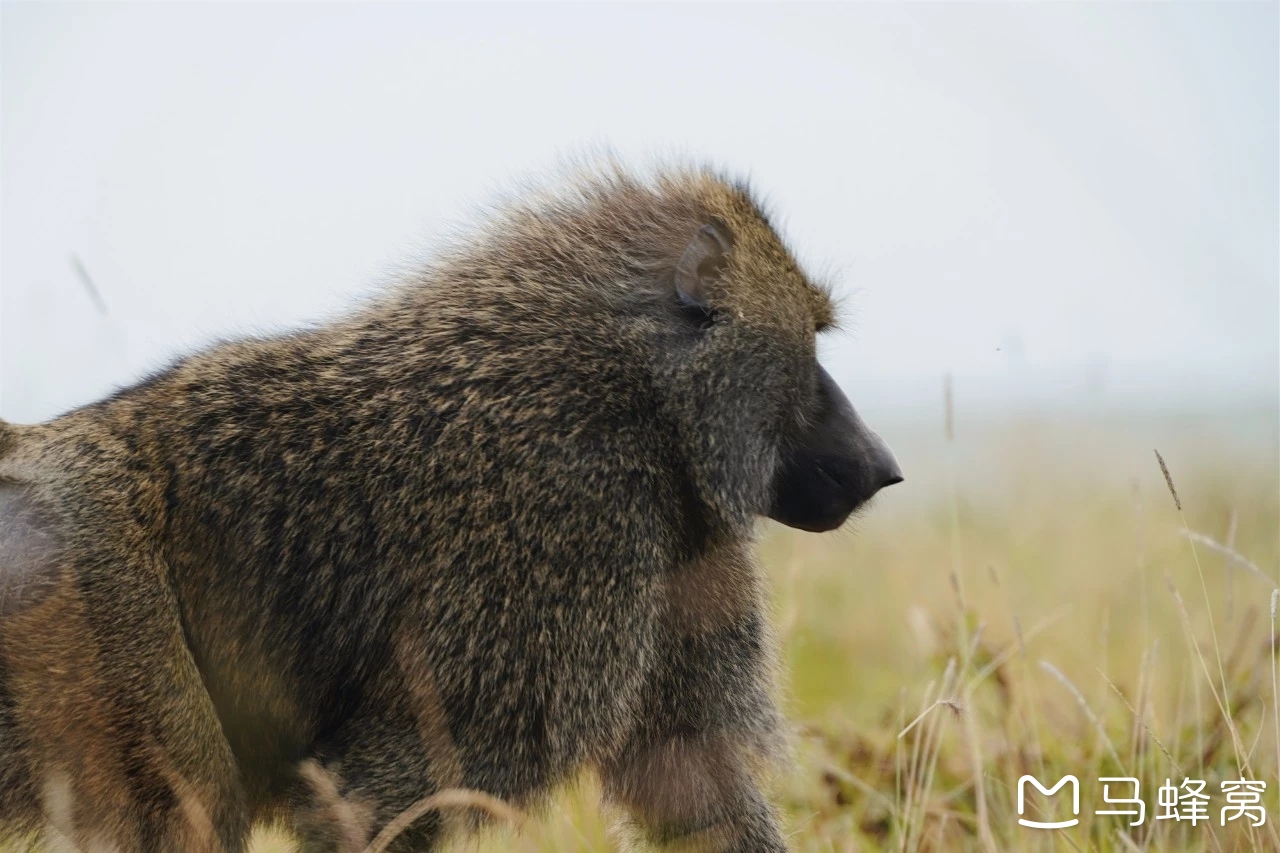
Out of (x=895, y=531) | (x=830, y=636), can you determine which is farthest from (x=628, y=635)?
(x=895, y=531)

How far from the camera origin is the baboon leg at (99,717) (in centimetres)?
217

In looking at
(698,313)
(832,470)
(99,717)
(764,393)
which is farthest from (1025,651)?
(99,717)

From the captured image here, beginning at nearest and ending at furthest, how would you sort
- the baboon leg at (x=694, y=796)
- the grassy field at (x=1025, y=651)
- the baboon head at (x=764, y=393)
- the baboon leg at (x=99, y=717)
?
1. the baboon leg at (x=99, y=717)
2. the baboon head at (x=764, y=393)
3. the baboon leg at (x=694, y=796)
4. the grassy field at (x=1025, y=651)

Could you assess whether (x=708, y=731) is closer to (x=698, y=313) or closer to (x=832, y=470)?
(x=832, y=470)

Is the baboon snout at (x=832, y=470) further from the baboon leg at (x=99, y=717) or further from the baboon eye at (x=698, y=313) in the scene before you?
the baboon leg at (x=99, y=717)

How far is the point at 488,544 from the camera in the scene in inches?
90.6

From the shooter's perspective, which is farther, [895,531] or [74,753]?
[895,531]

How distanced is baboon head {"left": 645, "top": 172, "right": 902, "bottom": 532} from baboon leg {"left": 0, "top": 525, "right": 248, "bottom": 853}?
3.57 ft

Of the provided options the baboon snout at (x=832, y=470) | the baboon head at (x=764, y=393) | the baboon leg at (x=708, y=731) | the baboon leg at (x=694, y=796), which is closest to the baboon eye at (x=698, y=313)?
the baboon head at (x=764, y=393)

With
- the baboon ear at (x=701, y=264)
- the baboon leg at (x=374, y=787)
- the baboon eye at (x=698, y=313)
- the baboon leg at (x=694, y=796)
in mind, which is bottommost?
the baboon leg at (x=694, y=796)

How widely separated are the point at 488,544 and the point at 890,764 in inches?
58.2

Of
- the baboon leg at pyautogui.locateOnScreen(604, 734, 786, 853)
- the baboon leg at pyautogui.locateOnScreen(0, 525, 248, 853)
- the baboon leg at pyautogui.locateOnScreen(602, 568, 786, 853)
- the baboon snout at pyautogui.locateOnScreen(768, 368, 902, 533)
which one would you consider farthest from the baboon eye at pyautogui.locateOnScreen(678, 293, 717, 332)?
the baboon leg at pyautogui.locateOnScreen(0, 525, 248, 853)

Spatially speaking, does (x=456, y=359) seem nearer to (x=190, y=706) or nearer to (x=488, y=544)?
(x=488, y=544)

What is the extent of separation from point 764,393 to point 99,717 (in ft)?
4.46
